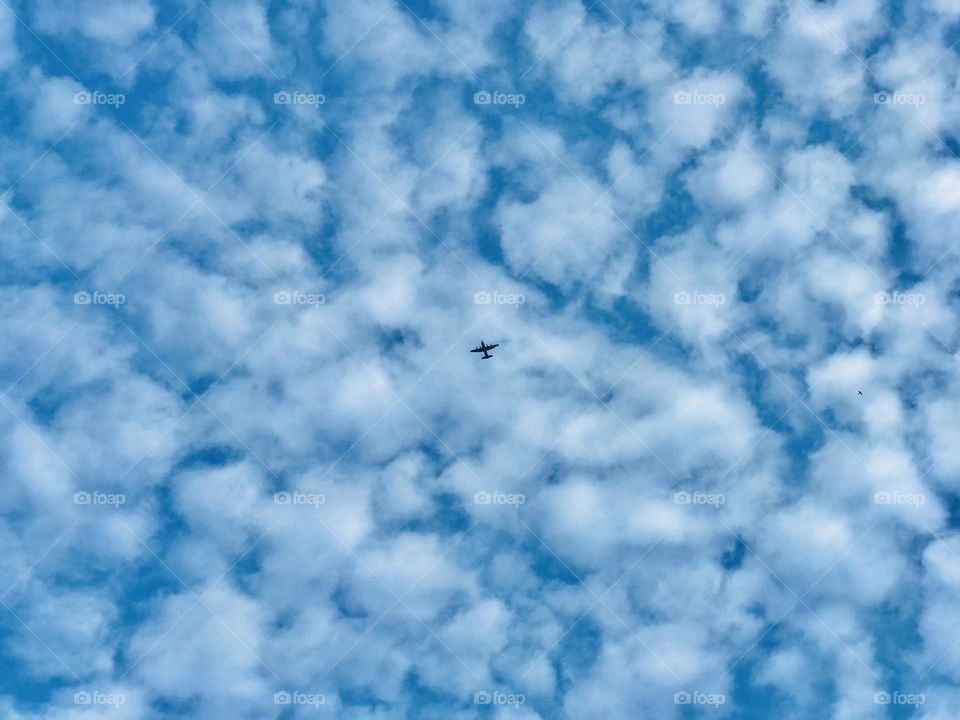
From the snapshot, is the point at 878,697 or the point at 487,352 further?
the point at 487,352

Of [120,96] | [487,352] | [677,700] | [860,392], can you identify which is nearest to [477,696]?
[677,700]

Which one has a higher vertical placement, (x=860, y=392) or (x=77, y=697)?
(x=860, y=392)

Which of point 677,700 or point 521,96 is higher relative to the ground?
point 521,96

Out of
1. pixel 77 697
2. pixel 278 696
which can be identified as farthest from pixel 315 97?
pixel 77 697

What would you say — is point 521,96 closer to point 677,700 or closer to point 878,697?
point 677,700

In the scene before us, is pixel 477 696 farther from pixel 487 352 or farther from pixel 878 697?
pixel 878 697

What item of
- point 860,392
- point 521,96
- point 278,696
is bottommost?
point 278,696

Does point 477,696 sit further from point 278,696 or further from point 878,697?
point 878,697
